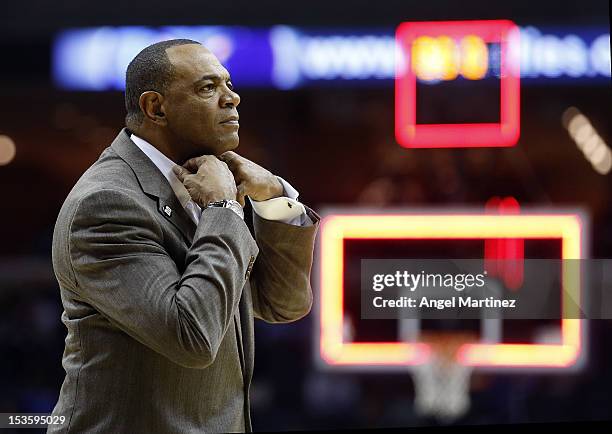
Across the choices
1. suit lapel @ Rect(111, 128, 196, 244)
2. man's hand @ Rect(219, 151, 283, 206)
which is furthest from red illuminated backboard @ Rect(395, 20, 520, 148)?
suit lapel @ Rect(111, 128, 196, 244)

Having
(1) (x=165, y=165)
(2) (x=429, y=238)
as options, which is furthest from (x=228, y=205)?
(2) (x=429, y=238)

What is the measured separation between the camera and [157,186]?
223 cm

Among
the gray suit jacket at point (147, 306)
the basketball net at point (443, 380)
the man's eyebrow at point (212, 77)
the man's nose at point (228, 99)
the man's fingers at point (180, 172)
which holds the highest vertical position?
the man's eyebrow at point (212, 77)

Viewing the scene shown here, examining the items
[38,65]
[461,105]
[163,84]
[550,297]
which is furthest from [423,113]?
[163,84]

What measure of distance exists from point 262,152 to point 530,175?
142 centimetres

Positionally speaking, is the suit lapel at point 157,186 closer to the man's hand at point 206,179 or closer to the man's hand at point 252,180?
the man's hand at point 206,179

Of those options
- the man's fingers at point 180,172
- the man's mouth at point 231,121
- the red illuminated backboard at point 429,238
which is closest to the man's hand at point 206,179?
the man's fingers at point 180,172

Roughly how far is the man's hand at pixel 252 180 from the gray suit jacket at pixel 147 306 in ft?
0.65

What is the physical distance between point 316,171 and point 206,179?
3.01 metres

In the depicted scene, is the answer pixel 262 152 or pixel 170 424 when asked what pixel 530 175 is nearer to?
pixel 262 152

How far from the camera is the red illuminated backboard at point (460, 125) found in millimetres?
4969

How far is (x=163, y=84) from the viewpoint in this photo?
2324mm

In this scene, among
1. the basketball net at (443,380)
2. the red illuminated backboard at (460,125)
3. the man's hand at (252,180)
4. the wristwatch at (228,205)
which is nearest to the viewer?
the wristwatch at (228,205)

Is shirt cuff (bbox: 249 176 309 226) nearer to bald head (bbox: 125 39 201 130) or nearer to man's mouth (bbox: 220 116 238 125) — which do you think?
man's mouth (bbox: 220 116 238 125)
